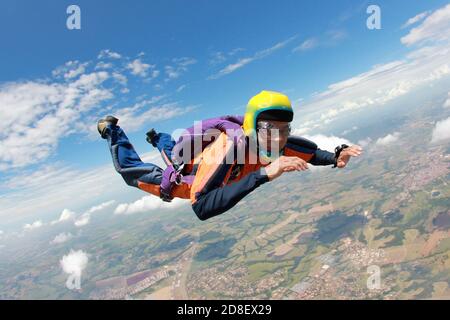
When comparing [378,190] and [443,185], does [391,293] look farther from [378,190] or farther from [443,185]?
[378,190]

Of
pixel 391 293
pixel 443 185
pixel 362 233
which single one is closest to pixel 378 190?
pixel 443 185

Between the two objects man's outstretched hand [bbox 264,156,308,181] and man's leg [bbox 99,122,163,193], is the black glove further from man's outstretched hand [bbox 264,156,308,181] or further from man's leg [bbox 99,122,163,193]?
man's leg [bbox 99,122,163,193]

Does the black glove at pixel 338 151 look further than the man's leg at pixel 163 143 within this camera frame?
No

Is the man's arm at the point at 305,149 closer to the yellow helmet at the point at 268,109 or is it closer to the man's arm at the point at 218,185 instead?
the yellow helmet at the point at 268,109

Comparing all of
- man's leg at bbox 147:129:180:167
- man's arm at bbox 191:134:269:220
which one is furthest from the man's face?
man's leg at bbox 147:129:180:167

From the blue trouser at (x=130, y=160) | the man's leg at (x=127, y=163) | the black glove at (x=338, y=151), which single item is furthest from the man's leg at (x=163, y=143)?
the black glove at (x=338, y=151)

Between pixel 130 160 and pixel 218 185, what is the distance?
226 centimetres

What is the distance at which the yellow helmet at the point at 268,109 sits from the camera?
9.42ft

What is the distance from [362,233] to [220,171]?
9990 cm

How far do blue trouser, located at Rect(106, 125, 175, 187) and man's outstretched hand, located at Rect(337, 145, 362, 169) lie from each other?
2491 millimetres

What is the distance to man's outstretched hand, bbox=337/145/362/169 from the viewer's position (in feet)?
11.7

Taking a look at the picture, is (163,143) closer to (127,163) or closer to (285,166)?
(127,163)

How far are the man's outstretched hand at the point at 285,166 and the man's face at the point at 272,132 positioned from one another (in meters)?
0.53
